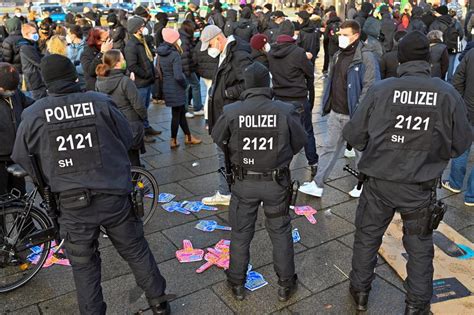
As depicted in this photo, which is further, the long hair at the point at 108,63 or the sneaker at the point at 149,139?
the sneaker at the point at 149,139

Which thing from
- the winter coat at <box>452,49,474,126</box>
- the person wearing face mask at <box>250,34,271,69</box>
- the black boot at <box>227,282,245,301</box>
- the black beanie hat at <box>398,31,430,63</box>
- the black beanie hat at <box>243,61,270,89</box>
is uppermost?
the black beanie hat at <box>398,31,430,63</box>

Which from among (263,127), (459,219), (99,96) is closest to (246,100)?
(263,127)

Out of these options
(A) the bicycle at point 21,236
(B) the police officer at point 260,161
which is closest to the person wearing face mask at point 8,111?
(A) the bicycle at point 21,236

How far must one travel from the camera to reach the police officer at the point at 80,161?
2885mm

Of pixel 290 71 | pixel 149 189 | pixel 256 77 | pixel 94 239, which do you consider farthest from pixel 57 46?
pixel 94 239

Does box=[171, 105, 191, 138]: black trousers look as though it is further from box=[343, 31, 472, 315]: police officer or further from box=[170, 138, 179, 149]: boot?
box=[343, 31, 472, 315]: police officer

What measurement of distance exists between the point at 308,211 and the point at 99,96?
2.86 m

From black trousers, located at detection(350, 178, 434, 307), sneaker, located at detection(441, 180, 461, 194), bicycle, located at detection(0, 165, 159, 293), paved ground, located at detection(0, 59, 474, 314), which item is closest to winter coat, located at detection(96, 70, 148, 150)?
paved ground, located at detection(0, 59, 474, 314)

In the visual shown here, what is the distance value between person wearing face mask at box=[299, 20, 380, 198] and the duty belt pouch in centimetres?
305

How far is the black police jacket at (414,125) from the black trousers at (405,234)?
0.35 ft

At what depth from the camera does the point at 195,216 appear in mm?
5047

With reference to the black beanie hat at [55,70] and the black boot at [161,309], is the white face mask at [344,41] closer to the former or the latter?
the black beanie hat at [55,70]

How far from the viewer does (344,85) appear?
16.5ft

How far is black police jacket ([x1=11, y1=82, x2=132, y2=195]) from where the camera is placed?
2.88 metres
